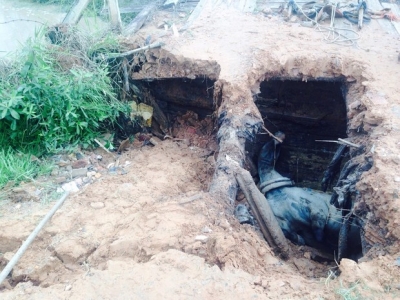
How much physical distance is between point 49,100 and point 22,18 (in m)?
3.83

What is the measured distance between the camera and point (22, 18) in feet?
21.7

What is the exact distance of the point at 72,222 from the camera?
9.34 ft

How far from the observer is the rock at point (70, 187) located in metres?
3.30

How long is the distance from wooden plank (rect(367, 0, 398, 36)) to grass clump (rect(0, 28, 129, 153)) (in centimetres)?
395

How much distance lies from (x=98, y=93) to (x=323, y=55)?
2.62 metres

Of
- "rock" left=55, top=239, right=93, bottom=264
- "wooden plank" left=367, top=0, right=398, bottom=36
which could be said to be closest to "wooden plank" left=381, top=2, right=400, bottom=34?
"wooden plank" left=367, top=0, right=398, bottom=36

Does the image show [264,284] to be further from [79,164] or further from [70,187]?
[79,164]

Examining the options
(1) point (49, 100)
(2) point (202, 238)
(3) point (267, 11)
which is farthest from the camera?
(3) point (267, 11)

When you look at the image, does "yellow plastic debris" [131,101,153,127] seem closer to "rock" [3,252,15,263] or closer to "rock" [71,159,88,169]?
"rock" [71,159,88,169]

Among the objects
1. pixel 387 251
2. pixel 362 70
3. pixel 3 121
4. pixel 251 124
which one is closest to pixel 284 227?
pixel 251 124

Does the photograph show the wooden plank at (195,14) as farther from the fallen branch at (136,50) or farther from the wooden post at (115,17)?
the wooden post at (115,17)

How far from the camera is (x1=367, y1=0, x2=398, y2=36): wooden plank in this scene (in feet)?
17.1

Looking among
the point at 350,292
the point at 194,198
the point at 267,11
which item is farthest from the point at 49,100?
the point at 267,11

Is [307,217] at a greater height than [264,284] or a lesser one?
lesser
